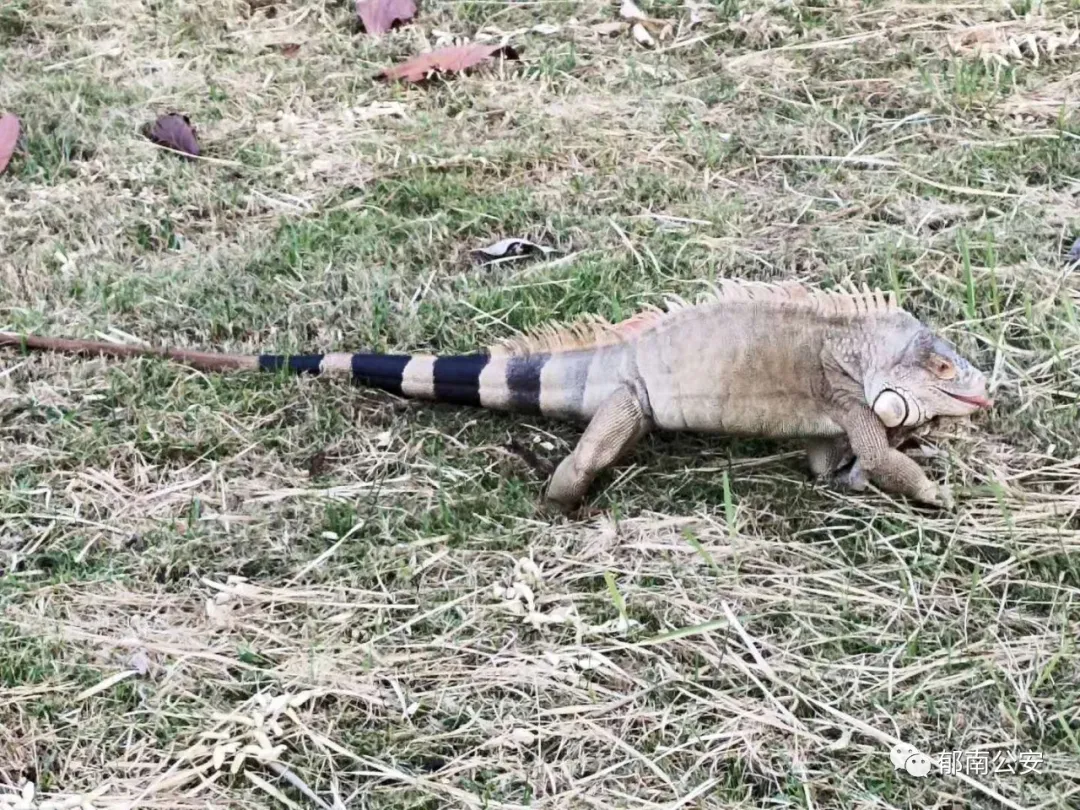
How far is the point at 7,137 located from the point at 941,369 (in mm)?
3786

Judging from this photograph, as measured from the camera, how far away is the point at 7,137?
4.85m

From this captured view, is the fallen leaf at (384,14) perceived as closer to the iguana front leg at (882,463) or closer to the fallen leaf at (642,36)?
the fallen leaf at (642,36)

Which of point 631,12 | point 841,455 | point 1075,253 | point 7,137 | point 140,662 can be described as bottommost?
point 140,662

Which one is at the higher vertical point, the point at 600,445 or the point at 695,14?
the point at 695,14

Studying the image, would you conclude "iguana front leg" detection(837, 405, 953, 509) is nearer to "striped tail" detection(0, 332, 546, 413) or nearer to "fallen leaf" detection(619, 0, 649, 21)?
"striped tail" detection(0, 332, 546, 413)

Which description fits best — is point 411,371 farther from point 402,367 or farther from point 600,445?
point 600,445

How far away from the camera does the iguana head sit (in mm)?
3172

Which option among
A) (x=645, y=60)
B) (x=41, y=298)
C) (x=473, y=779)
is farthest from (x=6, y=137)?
(x=473, y=779)

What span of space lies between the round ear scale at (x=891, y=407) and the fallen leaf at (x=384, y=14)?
11.0ft

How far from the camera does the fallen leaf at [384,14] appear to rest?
554 centimetres

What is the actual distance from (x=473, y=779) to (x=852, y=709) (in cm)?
87

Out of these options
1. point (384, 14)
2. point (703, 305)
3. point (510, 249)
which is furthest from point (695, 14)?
point (703, 305)

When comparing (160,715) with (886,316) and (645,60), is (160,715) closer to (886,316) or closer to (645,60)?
(886,316)

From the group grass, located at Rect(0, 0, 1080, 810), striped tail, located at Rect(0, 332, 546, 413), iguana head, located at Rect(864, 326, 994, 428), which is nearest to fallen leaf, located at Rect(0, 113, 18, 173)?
grass, located at Rect(0, 0, 1080, 810)
